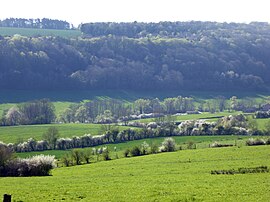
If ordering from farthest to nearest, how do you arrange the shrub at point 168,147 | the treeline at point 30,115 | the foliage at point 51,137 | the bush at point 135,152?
1. the treeline at point 30,115
2. the foliage at point 51,137
3. the shrub at point 168,147
4. the bush at point 135,152

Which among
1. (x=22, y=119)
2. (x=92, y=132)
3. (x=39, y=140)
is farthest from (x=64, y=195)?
(x=22, y=119)

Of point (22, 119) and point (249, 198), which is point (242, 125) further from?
point (249, 198)

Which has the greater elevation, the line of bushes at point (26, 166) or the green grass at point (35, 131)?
the line of bushes at point (26, 166)

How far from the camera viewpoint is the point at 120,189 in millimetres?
46031

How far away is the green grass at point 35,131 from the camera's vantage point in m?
126

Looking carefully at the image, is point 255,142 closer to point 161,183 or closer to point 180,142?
point 180,142

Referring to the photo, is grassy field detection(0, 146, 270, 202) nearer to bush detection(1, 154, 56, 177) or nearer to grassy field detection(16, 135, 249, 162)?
bush detection(1, 154, 56, 177)

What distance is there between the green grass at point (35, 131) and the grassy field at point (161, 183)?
54.2 metres

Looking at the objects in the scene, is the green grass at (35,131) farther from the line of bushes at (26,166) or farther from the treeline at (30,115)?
the line of bushes at (26,166)

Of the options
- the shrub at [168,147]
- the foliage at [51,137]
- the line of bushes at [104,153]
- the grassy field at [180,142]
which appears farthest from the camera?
the foliage at [51,137]

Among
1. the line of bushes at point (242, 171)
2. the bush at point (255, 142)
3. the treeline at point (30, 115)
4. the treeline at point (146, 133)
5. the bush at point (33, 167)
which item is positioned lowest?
the treeline at point (30, 115)

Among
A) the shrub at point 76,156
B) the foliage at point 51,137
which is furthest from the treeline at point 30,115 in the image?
the shrub at point 76,156

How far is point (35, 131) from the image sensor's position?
136 meters

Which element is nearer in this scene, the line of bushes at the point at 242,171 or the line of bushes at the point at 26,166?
the line of bushes at the point at 242,171
